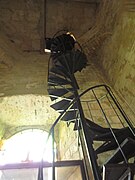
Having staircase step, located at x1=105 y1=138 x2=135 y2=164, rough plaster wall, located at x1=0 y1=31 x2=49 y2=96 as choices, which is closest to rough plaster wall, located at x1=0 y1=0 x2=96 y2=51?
rough plaster wall, located at x1=0 y1=31 x2=49 y2=96

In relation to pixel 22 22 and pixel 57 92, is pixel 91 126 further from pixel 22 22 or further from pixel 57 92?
pixel 22 22

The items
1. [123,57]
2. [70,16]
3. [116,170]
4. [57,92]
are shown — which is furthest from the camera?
[70,16]

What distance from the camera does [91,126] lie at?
3020mm

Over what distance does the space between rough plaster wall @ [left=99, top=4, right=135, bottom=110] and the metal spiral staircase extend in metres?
0.59

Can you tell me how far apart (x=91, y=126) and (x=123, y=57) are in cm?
259

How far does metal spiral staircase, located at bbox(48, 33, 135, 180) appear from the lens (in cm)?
173

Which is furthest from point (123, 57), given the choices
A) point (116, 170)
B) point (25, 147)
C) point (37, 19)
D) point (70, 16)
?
point (116, 170)

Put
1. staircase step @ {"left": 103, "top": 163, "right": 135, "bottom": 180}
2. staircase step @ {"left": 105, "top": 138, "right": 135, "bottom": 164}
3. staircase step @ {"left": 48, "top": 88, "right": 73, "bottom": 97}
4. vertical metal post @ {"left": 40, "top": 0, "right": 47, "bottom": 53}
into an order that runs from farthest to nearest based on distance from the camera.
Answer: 1. vertical metal post @ {"left": 40, "top": 0, "right": 47, "bottom": 53}
2. staircase step @ {"left": 48, "top": 88, "right": 73, "bottom": 97}
3. staircase step @ {"left": 105, "top": 138, "right": 135, "bottom": 164}
4. staircase step @ {"left": 103, "top": 163, "right": 135, "bottom": 180}

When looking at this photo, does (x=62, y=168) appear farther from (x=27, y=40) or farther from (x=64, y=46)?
(x=27, y=40)

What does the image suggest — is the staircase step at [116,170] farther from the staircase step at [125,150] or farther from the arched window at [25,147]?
the arched window at [25,147]

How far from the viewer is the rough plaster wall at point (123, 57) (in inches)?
186

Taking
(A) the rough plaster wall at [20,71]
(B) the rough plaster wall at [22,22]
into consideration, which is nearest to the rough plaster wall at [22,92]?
(A) the rough plaster wall at [20,71]

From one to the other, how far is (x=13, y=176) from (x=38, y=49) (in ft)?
15.5

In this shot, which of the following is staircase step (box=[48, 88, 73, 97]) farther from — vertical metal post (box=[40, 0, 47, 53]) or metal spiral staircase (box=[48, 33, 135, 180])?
vertical metal post (box=[40, 0, 47, 53])
